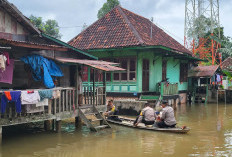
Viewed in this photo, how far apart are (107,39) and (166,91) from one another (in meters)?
5.07

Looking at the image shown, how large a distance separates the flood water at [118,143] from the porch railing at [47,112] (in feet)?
2.64

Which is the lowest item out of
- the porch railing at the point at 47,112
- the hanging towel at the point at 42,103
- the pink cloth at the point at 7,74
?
the porch railing at the point at 47,112

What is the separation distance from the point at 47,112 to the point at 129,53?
819cm

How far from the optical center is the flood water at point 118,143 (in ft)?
26.5

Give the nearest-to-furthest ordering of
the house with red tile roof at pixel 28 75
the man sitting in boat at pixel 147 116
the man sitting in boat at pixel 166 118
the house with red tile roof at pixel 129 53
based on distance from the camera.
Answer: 1. the house with red tile roof at pixel 28 75
2. the man sitting in boat at pixel 166 118
3. the man sitting in boat at pixel 147 116
4. the house with red tile roof at pixel 129 53

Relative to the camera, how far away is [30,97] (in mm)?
8836

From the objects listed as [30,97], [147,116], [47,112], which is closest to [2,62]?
[30,97]

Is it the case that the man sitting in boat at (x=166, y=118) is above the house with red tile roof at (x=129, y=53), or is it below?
below

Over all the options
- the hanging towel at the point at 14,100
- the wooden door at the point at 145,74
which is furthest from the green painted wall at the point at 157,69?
the hanging towel at the point at 14,100

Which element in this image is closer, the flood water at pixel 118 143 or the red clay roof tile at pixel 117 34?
the flood water at pixel 118 143

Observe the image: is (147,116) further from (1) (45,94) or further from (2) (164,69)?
(2) (164,69)

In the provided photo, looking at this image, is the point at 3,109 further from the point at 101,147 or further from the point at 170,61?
the point at 170,61

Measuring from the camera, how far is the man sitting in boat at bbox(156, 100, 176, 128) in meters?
10.4

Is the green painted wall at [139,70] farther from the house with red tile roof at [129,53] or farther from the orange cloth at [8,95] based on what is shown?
the orange cloth at [8,95]
